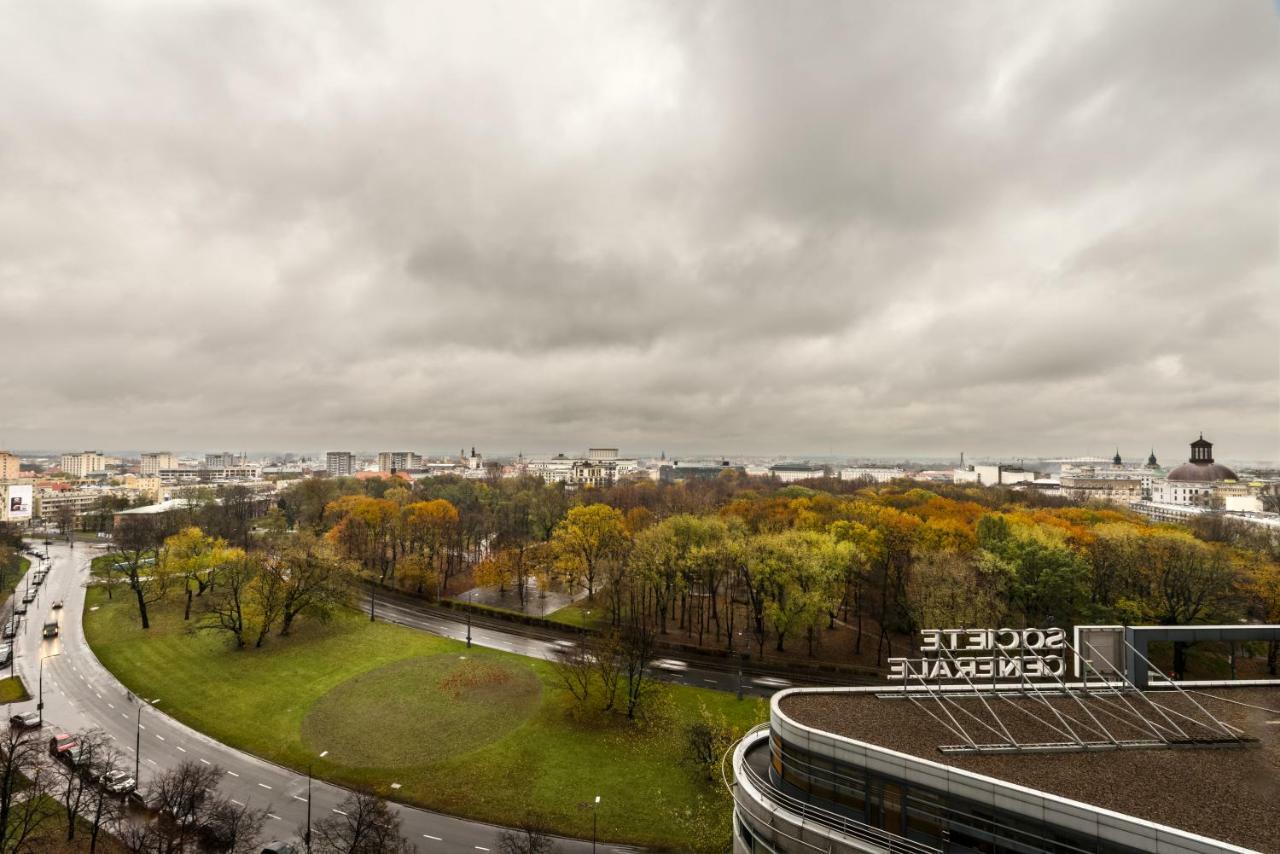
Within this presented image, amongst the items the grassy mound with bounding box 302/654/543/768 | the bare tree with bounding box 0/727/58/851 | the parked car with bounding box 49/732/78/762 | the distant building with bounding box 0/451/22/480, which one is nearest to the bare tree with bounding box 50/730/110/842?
the parked car with bounding box 49/732/78/762

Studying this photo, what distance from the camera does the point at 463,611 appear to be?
70.7 metres

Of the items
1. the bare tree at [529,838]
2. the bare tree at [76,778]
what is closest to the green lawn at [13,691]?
the bare tree at [76,778]

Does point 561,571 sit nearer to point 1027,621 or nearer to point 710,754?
point 710,754

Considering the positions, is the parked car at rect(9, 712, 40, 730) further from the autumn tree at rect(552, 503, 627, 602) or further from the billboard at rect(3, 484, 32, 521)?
the billboard at rect(3, 484, 32, 521)

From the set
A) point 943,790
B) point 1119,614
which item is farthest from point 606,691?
point 1119,614

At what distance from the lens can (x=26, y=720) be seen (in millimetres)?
41781

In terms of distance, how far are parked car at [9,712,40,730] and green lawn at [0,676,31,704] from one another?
386 centimetres

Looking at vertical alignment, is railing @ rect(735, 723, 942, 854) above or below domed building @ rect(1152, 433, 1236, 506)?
below

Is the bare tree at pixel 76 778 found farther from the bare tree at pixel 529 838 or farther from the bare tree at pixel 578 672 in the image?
the bare tree at pixel 578 672

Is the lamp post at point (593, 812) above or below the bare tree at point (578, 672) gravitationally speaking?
below

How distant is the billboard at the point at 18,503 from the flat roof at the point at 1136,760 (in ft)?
638

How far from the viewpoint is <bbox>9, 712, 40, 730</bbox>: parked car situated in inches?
1553

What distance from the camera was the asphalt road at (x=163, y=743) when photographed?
1221 inches

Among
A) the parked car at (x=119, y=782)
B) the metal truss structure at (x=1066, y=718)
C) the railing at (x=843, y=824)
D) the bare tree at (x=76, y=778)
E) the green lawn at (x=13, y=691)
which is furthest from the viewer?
the green lawn at (x=13, y=691)
